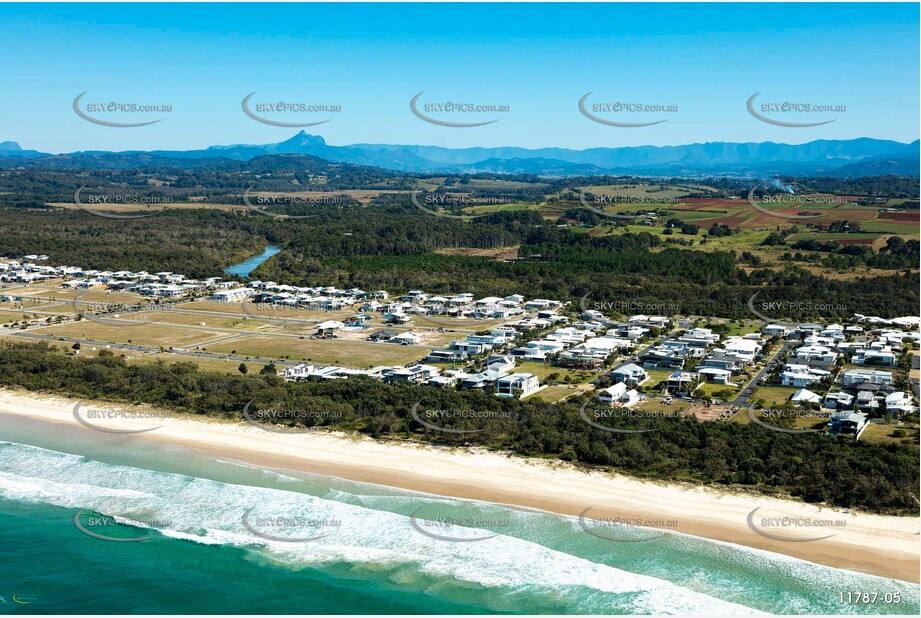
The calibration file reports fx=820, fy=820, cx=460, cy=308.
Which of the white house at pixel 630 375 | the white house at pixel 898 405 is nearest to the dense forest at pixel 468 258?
the white house at pixel 630 375

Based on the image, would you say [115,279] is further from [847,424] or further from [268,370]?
[847,424]

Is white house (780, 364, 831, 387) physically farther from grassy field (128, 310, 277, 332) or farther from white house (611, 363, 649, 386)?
grassy field (128, 310, 277, 332)

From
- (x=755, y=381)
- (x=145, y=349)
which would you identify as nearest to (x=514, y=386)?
(x=755, y=381)

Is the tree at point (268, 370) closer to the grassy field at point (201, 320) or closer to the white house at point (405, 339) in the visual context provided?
the white house at point (405, 339)

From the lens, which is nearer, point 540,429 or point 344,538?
point 344,538

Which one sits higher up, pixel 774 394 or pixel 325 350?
pixel 325 350

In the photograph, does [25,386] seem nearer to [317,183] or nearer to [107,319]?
[107,319]
